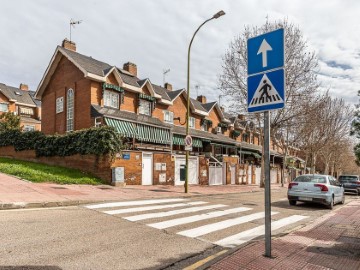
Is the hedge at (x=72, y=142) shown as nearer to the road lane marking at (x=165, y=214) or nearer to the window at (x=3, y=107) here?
the road lane marking at (x=165, y=214)

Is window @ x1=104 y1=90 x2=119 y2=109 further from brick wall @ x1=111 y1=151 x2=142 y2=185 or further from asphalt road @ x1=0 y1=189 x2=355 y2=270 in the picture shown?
asphalt road @ x1=0 y1=189 x2=355 y2=270

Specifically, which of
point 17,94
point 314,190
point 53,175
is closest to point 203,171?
point 53,175

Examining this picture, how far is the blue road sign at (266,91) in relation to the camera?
476 centimetres

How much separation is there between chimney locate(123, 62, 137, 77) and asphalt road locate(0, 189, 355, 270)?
80.0 feet

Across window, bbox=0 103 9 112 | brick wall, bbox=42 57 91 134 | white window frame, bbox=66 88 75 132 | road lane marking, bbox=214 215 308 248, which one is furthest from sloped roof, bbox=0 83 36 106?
road lane marking, bbox=214 215 308 248

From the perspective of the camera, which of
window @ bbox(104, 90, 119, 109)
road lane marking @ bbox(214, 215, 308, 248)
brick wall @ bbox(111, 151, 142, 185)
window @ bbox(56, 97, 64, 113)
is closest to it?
road lane marking @ bbox(214, 215, 308, 248)

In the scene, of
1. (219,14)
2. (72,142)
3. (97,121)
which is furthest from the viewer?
(97,121)

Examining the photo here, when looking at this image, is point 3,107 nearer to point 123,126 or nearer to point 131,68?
point 131,68

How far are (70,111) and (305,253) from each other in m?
→ 24.8

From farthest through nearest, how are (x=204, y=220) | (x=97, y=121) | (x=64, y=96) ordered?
(x=64, y=96), (x=97, y=121), (x=204, y=220)

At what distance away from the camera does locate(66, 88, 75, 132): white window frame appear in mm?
26664

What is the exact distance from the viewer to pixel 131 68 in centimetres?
3200

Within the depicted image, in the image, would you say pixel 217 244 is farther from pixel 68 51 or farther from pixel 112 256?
pixel 68 51

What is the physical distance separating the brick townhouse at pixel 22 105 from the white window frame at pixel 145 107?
22331 millimetres
